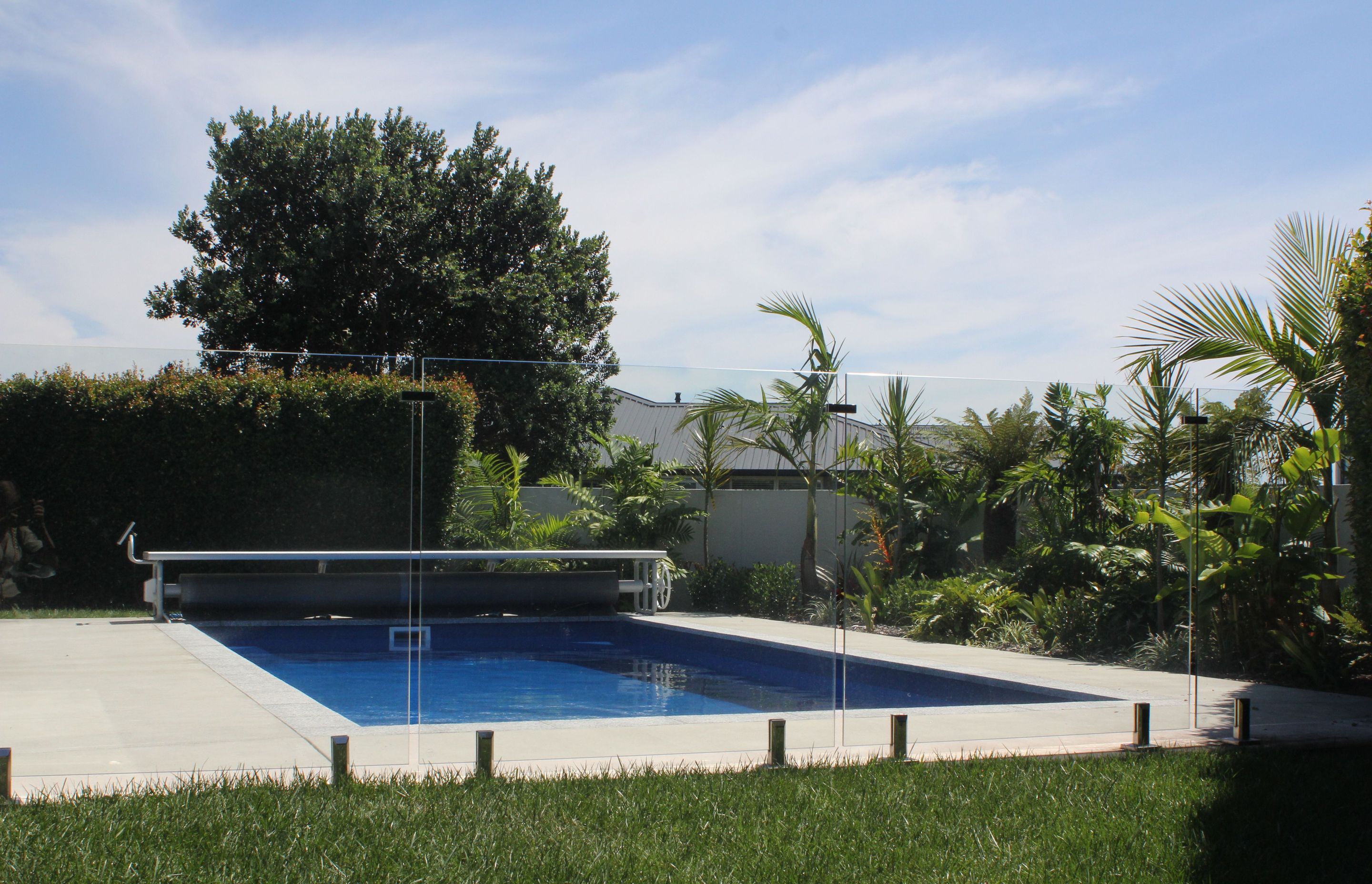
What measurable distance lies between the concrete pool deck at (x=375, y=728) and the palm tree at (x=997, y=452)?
123cm

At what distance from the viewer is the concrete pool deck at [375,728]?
5539 mm

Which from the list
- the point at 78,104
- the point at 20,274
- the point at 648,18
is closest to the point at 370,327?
the point at 78,104

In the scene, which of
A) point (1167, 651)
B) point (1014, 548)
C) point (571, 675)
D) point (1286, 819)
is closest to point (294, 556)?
point (571, 675)

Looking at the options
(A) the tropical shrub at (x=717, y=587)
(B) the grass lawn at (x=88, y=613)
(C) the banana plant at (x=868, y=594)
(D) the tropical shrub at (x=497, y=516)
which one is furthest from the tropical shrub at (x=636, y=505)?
(B) the grass lawn at (x=88, y=613)

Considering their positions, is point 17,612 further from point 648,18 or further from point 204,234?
point 204,234

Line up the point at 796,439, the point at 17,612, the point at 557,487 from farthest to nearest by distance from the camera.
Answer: the point at 557,487, the point at 796,439, the point at 17,612

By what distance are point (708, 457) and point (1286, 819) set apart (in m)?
4.35

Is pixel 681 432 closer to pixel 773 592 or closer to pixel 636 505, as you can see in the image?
pixel 636 505

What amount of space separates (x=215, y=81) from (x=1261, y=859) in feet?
38.4

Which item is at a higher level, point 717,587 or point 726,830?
point 717,587

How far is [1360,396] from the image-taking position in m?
7.31

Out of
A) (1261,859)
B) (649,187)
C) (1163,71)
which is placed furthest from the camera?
(649,187)

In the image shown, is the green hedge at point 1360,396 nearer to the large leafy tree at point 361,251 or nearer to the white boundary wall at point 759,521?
the white boundary wall at point 759,521

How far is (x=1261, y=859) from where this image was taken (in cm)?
418
